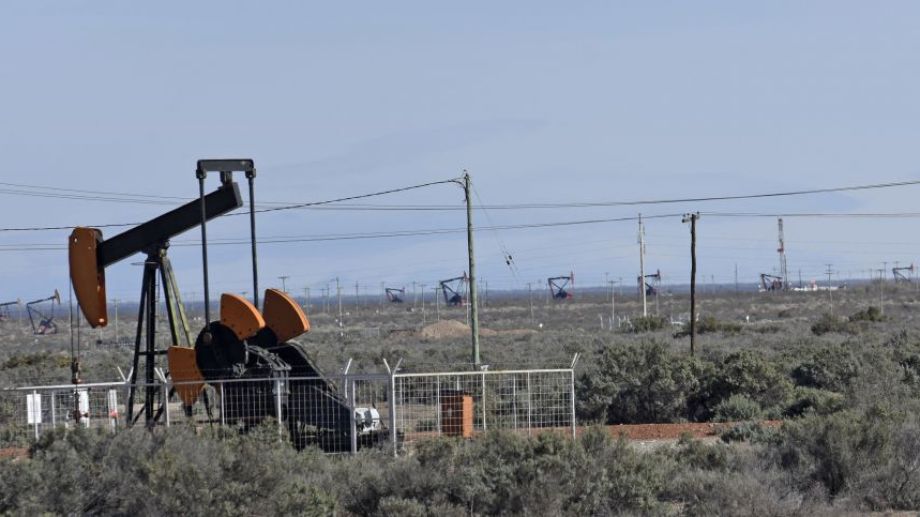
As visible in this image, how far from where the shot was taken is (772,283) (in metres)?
135

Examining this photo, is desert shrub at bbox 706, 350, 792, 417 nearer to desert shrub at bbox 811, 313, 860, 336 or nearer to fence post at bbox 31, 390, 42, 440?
fence post at bbox 31, 390, 42, 440

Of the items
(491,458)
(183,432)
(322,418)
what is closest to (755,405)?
(322,418)

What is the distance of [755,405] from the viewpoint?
72.5 feet

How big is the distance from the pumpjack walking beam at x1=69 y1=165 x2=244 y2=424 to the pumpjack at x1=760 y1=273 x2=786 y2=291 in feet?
379

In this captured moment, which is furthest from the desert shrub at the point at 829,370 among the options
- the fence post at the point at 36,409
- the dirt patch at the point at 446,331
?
the dirt patch at the point at 446,331

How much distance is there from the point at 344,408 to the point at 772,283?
124079mm

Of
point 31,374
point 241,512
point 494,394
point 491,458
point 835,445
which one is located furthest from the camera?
point 31,374

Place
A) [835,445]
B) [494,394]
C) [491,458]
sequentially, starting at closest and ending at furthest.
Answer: [491,458]
[835,445]
[494,394]

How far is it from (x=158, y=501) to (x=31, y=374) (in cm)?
2447

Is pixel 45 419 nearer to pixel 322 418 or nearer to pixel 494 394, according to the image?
pixel 322 418

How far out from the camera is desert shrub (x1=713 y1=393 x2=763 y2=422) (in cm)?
2186

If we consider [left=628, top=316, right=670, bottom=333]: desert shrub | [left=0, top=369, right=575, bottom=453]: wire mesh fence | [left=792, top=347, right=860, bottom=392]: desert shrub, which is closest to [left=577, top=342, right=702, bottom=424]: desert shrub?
[left=792, top=347, right=860, bottom=392]: desert shrub

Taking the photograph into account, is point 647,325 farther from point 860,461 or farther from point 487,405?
point 860,461

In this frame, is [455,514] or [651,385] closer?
[455,514]
